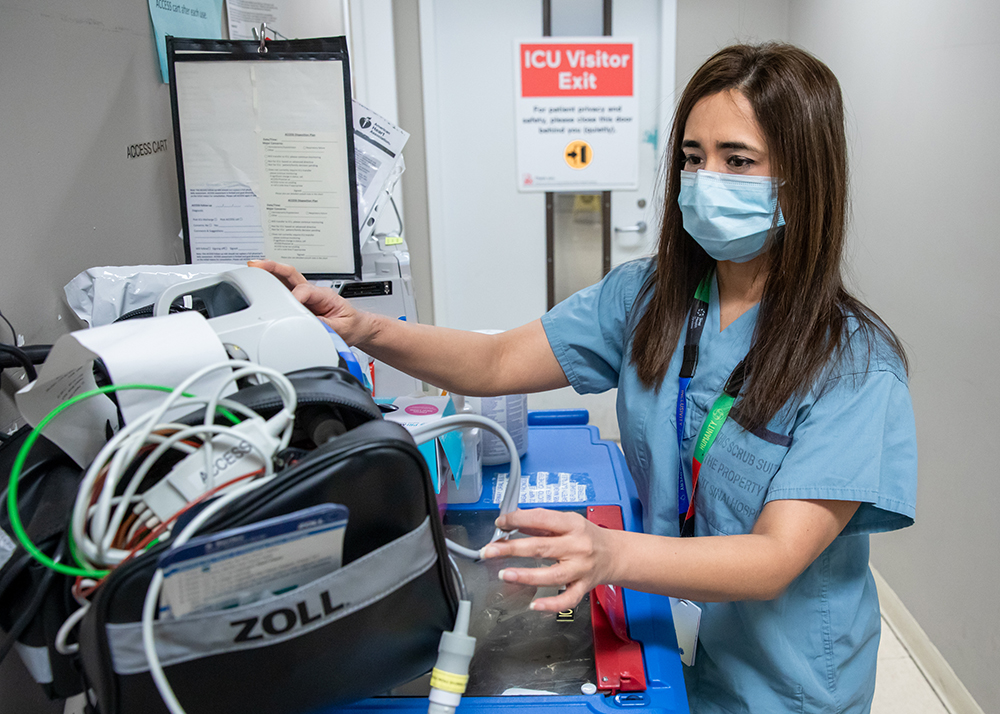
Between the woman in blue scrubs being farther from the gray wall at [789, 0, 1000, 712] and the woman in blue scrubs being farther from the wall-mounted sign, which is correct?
the wall-mounted sign

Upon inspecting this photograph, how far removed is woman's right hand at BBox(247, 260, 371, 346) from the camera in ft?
2.92

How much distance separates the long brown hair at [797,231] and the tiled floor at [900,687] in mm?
1276

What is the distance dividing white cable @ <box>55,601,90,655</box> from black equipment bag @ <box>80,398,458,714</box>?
0.7 inches

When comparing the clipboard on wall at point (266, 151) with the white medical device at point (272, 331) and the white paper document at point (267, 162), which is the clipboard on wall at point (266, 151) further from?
the white medical device at point (272, 331)

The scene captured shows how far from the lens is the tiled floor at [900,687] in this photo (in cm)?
179

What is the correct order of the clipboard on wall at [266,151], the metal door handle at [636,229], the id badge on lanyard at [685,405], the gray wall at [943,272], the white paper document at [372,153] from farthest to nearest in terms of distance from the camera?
the metal door handle at [636,229] → the gray wall at [943,272] → the white paper document at [372,153] → the clipboard on wall at [266,151] → the id badge on lanyard at [685,405]

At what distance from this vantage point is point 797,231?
36.8 inches

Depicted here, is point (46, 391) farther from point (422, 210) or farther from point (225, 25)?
point (422, 210)

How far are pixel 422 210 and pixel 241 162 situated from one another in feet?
6.80

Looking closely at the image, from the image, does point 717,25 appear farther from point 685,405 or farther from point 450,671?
point 450,671

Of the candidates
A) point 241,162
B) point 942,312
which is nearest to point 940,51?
point 942,312

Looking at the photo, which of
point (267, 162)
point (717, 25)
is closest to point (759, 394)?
point (267, 162)

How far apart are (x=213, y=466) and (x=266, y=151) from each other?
2.43 feet

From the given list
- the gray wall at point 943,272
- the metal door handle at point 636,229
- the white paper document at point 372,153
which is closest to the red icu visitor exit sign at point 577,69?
the metal door handle at point 636,229
